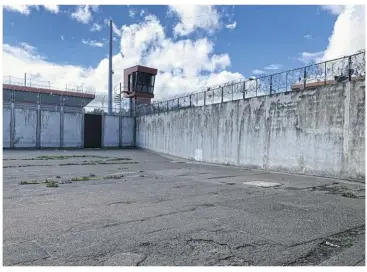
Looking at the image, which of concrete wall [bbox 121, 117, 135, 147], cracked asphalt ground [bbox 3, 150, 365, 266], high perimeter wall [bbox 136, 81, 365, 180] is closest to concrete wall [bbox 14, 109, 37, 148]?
concrete wall [bbox 121, 117, 135, 147]

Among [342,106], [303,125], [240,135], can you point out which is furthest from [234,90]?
[342,106]

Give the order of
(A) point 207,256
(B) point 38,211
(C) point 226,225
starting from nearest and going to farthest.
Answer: (A) point 207,256 → (C) point 226,225 → (B) point 38,211

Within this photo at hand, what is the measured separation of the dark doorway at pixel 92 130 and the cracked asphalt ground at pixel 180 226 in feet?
68.6

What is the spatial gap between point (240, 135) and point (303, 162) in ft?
13.2

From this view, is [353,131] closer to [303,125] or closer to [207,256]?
[303,125]

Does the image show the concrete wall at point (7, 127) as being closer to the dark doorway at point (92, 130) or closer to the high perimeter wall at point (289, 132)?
the dark doorway at point (92, 130)

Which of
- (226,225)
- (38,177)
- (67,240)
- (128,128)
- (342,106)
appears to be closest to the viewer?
(67,240)

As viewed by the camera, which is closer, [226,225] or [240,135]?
[226,225]

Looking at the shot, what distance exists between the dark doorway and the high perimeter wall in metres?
11.8

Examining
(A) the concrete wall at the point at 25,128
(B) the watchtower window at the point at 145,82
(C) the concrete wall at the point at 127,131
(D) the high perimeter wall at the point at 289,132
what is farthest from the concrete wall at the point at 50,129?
(D) the high perimeter wall at the point at 289,132

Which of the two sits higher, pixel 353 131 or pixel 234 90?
pixel 234 90

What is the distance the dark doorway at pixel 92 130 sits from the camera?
28.5m

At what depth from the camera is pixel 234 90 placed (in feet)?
53.0

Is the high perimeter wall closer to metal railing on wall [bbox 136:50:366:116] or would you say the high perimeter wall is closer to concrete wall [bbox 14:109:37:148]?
metal railing on wall [bbox 136:50:366:116]
